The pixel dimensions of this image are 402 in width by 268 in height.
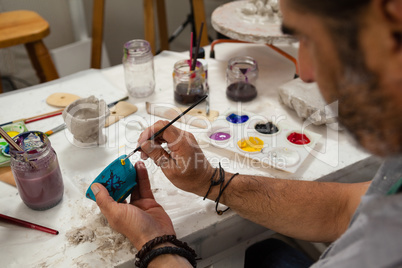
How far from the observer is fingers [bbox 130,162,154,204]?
2.97 feet

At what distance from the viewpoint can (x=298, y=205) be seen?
34.8 inches

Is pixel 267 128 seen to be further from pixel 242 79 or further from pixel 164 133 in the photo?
pixel 164 133

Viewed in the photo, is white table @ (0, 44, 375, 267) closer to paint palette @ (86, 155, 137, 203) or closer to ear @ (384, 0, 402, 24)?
paint palette @ (86, 155, 137, 203)

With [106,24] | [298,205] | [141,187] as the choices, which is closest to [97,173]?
[141,187]

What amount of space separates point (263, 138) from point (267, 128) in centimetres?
5

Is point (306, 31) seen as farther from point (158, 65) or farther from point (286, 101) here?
point (158, 65)

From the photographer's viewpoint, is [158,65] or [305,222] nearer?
[305,222]

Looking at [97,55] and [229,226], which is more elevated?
[229,226]

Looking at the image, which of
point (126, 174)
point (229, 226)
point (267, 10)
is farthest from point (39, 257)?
point (267, 10)

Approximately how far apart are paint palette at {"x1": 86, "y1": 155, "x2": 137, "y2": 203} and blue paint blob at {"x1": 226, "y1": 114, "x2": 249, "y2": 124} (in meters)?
0.40

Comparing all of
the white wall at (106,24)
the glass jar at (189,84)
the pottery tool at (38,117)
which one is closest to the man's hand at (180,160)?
the glass jar at (189,84)

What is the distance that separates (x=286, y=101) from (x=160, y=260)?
68cm

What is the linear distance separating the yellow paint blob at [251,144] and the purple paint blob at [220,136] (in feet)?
0.15

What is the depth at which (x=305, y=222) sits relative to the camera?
881mm
